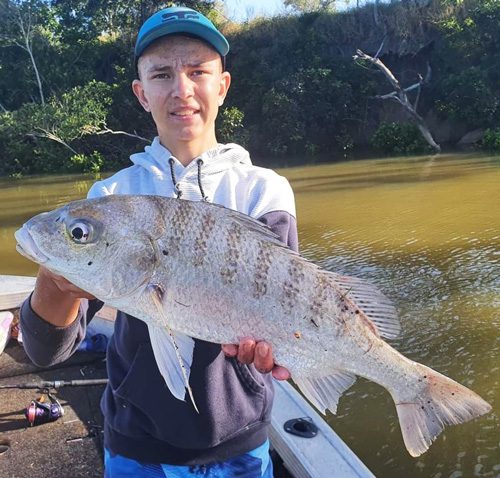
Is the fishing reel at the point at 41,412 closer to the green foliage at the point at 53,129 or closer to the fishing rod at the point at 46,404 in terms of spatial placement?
the fishing rod at the point at 46,404

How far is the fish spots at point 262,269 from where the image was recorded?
172 centimetres

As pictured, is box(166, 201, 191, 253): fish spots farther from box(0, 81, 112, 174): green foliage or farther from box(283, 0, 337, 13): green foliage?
box(283, 0, 337, 13): green foliage

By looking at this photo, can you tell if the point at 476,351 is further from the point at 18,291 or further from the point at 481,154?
the point at 481,154

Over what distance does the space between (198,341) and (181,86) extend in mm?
922

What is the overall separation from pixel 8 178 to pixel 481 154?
22.7 m

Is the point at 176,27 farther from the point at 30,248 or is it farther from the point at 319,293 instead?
the point at 319,293

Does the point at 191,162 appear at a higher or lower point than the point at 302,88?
lower

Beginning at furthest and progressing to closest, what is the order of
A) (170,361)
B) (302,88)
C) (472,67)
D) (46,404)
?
(302,88), (472,67), (46,404), (170,361)

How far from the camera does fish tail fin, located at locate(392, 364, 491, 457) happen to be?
1.82 meters

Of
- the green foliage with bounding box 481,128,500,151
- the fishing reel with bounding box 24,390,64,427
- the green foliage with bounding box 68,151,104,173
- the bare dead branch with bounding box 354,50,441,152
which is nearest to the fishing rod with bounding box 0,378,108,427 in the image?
the fishing reel with bounding box 24,390,64,427

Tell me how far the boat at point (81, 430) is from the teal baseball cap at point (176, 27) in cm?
192

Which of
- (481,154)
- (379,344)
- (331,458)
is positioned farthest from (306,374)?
(481,154)

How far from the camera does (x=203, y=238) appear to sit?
1.71 m

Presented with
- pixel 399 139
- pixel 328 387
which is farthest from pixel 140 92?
pixel 399 139
